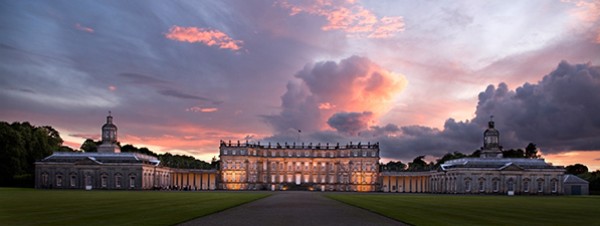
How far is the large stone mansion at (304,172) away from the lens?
370ft

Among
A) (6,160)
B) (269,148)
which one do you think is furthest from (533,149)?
(6,160)

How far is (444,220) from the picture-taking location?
29.1m

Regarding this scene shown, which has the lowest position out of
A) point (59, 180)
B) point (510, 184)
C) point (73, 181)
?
point (510, 184)

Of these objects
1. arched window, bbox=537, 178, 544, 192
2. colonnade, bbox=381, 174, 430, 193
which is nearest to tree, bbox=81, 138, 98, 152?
colonnade, bbox=381, 174, 430, 193

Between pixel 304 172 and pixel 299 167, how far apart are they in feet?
6.13

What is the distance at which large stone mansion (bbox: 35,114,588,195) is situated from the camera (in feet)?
370

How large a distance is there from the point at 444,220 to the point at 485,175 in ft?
293

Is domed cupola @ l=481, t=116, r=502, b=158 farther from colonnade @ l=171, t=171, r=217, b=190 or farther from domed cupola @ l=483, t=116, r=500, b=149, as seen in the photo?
colonnade @ l=171, t=171, r=217, b=190

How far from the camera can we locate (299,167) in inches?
6078

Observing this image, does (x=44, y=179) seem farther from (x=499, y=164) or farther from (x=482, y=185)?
(x=499, y=164)

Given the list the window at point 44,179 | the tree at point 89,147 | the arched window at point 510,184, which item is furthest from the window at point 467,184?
the tree at point 89,147

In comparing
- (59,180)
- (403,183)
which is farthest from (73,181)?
(403,183)

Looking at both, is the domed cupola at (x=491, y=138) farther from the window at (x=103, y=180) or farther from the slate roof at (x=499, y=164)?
the window at (x=103, y=180)

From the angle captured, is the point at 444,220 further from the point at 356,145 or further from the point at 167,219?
the point at 356,145
